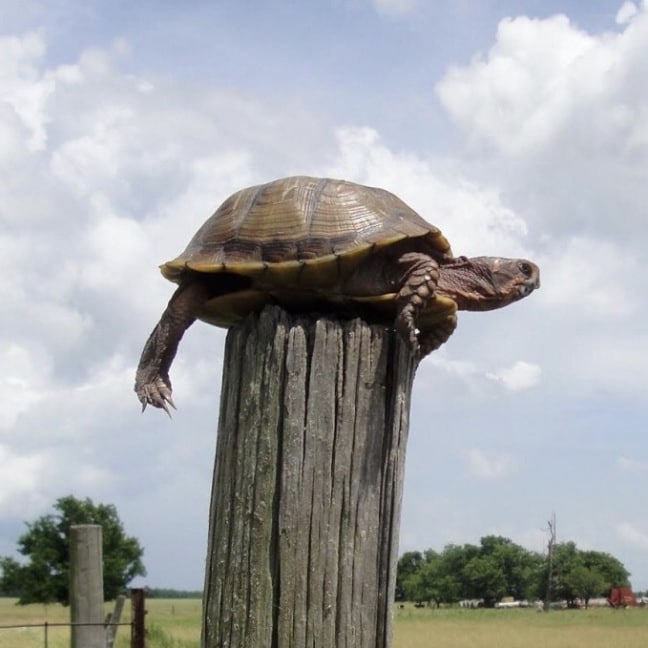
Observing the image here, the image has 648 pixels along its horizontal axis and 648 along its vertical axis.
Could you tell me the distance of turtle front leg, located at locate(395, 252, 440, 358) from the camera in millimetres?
3594

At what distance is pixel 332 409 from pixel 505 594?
9375cm

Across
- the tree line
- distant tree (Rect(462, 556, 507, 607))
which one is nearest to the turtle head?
the tree line

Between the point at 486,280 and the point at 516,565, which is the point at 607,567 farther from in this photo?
the point at 486,280

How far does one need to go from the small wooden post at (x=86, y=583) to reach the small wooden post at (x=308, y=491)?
2977 millimetres

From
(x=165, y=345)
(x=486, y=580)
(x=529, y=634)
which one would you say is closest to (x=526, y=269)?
(x=165, y=345)

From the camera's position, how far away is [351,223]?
3859 millimetres

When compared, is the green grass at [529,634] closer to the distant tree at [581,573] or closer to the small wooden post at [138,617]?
the small wooden post at [138,617]

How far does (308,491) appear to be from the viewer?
10.9 feet

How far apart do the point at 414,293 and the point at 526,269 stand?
87 cm

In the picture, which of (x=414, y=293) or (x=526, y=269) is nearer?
(x=414, y=293)

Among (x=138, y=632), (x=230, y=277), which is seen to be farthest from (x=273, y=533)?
(x=138, y=632)

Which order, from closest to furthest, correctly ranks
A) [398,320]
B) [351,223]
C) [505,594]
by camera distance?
[398,320], [351,223], [505,594]

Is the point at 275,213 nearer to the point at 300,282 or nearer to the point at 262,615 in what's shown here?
the point at 300,282

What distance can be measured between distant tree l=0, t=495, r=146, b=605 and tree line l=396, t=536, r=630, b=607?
4473 centimetres
